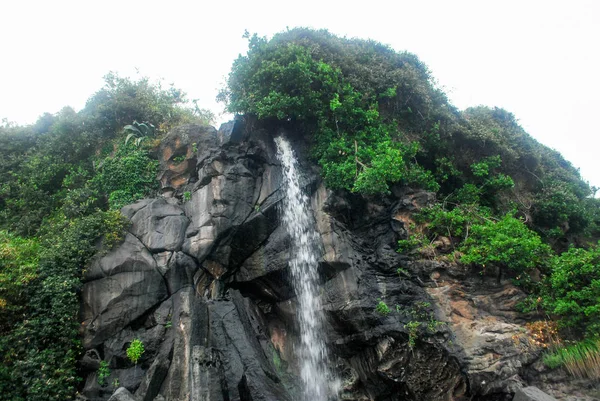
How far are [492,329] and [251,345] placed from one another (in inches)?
248

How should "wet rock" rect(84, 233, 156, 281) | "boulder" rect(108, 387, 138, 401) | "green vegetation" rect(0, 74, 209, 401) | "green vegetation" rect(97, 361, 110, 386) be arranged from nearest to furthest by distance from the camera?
"boulder" rect(108, 387, 138, 401) < "green vegetation" rect(0, 74, 209, 401) < "green vegetation" rect(97, 361, 110, 386) < "wet rock" rect(84, 233, 156, 281)

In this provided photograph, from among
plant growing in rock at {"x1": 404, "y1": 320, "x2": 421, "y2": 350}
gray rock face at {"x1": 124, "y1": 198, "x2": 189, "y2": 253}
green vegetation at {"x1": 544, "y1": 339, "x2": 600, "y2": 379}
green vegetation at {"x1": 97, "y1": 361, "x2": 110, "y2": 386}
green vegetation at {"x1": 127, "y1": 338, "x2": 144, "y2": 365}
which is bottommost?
green vegetation at {"x1": 544, "y1": 339, "x2": 600, "y2": 379}

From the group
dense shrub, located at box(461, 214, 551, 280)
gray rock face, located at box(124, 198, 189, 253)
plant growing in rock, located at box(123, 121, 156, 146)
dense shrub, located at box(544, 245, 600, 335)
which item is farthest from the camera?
plant growing in rock, located at box(123, 121, 156, 146)

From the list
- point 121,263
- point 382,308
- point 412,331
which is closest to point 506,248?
point 412,331

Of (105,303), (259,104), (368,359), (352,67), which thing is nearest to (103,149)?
(259,104)

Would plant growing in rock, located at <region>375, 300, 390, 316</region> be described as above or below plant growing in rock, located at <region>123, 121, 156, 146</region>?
below

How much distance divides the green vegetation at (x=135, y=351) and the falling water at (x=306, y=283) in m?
4.36

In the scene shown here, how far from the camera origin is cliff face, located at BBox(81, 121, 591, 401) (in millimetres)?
9094

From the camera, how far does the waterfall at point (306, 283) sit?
10877 mm

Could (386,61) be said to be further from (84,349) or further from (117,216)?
(84,349)

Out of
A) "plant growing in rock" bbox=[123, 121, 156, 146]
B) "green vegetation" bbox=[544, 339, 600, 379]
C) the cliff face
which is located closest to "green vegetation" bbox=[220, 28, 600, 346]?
the cliff face

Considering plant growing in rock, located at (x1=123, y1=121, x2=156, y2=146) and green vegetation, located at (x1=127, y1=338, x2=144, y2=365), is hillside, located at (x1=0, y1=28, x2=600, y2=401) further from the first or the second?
green vegetation, located at (x1=127, y1=338, x2=144, y2=365)

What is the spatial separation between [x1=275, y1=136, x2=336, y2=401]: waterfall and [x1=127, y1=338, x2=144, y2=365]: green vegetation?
436 cm

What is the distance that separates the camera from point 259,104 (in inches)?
544
